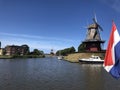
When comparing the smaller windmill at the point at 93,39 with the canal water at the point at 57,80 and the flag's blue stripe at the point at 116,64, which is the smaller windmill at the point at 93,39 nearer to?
the canal water at the point at 57,80

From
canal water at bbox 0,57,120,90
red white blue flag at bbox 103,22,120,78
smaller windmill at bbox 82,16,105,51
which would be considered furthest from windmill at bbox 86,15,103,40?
red white blue flag at bbox 103,22,120,78

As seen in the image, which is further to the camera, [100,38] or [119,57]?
[100,38]

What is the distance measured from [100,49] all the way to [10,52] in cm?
13728

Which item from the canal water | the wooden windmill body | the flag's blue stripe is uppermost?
the wooden windmill body

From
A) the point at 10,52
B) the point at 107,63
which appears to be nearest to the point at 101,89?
the point at 107,63

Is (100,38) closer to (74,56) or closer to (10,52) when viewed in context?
(74,56)

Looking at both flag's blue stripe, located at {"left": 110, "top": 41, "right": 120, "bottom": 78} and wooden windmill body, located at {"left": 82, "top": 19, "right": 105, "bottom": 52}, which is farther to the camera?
wooden windmill body, located at {"left": 82, "top": 19, "right": 105, "bottom": 52}

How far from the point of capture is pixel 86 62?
208 feet

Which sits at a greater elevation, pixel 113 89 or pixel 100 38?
pixel 100 38

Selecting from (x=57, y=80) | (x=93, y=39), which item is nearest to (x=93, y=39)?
(x=93, y=39)

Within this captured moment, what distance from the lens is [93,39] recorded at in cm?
7444

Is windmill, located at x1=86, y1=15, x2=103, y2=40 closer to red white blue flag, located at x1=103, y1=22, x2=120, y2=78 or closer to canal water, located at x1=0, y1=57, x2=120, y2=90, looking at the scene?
canal water, located at x1=0, y1=57, x2=120, y2=90

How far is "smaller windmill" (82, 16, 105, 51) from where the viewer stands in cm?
7438

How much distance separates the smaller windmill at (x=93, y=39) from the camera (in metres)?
74.4
